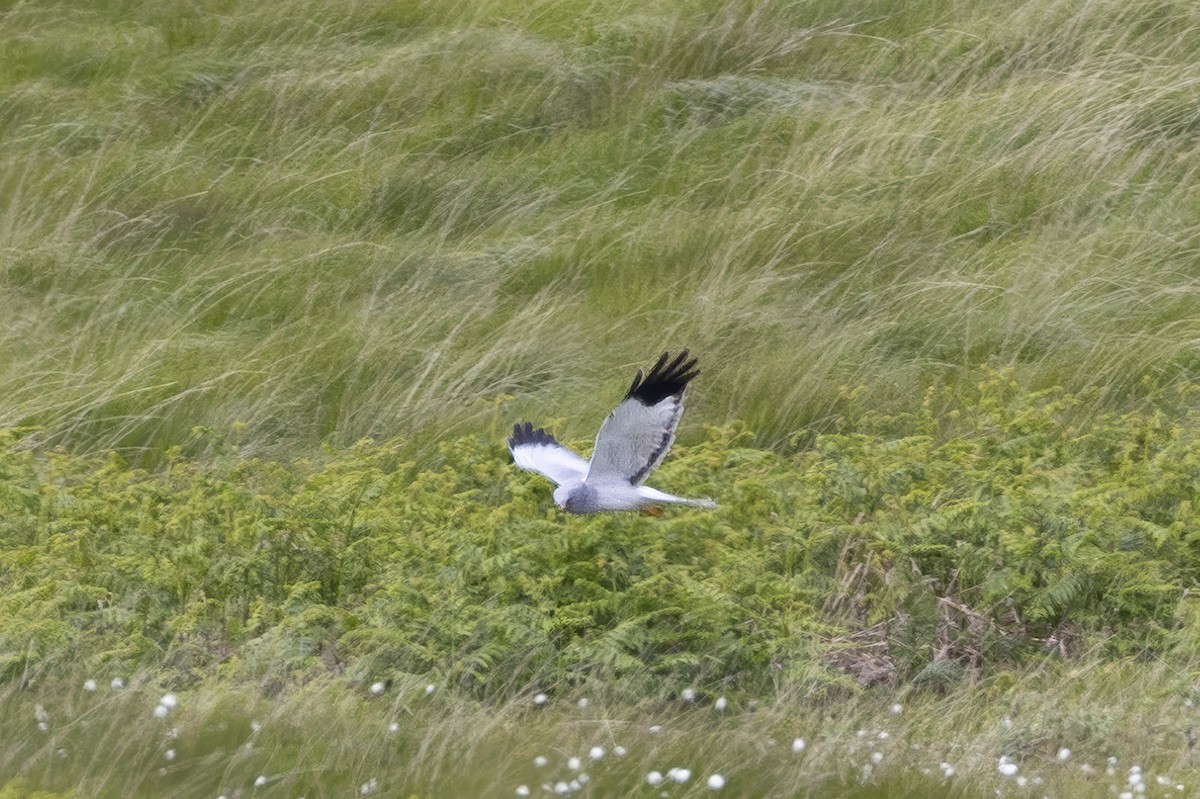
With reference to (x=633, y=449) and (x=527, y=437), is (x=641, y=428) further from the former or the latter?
(x=527, y=437)

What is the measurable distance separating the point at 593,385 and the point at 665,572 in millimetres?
3067

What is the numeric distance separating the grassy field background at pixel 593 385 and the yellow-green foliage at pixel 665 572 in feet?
0.07

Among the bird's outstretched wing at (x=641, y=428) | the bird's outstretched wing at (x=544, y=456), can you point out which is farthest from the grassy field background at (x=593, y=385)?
the bird's outstretched wing at (x=641, y=428)

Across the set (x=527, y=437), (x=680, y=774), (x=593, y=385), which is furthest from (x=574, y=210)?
(x=680, y=774)

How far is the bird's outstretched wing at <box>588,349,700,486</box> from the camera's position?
590 centimetres

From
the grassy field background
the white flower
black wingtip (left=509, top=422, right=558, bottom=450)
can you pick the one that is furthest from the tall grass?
the white flower

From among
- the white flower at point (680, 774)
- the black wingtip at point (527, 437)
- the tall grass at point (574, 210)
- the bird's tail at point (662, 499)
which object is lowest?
the tall grass at point (574, 210)

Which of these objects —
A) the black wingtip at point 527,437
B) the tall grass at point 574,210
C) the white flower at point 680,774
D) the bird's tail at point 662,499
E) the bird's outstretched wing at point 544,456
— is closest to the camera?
the white flower at point 680,774

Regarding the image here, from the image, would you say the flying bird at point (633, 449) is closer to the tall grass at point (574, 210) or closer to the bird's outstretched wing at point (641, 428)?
the bird's outstretched wing at point (641, 428)

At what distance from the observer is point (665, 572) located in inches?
236

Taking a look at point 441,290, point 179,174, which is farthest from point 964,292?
point 179,174

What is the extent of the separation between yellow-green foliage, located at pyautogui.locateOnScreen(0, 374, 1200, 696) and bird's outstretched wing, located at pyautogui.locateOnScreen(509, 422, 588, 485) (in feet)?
0.65

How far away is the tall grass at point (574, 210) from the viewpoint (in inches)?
352

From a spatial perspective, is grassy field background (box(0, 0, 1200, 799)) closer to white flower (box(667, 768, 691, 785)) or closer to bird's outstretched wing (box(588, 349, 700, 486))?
white flower (box(667, 768, 691, 785))
